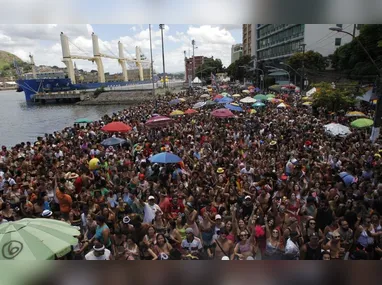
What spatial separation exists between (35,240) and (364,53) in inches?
1318

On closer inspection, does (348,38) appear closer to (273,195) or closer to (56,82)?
(273,195)

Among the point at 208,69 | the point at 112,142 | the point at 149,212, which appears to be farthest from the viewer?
the point at 208,69

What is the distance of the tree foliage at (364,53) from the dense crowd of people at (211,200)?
1867 cm

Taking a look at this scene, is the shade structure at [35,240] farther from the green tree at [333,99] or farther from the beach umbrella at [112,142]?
the green tree at [333,99]

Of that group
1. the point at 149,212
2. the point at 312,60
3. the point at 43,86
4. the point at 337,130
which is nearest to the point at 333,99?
the point at 337,130

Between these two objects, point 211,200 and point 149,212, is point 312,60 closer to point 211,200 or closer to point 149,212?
point 211,200

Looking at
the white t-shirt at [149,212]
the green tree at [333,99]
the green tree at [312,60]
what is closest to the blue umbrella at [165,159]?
the white t-shirt at [149,212]

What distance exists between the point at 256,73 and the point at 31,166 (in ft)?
216

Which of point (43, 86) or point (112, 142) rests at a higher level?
point (43, 86)

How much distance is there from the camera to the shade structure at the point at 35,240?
2459 mm

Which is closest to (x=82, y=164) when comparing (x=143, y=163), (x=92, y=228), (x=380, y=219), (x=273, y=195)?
(x=143, y=163)

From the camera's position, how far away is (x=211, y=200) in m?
6.46

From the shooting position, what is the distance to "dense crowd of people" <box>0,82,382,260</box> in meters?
4.76

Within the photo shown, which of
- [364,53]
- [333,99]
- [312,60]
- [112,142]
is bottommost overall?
[112,142]
